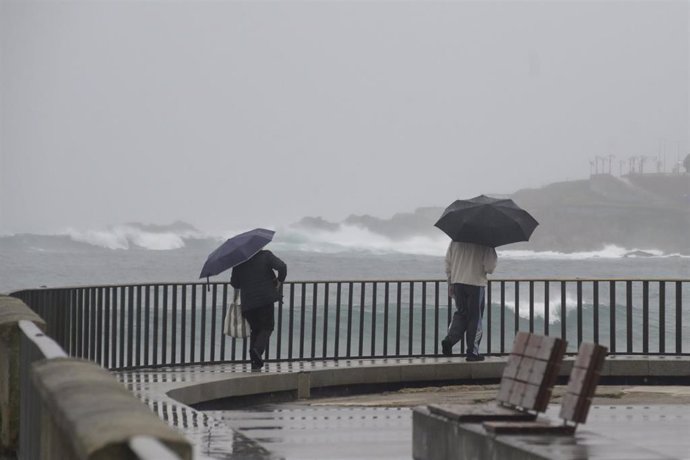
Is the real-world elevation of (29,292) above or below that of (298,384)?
above

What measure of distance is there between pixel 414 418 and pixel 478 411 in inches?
39.0

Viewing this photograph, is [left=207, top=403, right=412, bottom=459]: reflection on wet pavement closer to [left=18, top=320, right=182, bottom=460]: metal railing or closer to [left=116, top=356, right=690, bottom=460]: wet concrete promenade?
[left=116, top=356, right=690, bottom=460]: wet concrete promenade

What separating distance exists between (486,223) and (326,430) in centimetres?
613

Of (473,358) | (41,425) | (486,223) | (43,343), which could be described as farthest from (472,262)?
(41,425)

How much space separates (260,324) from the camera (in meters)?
17.4

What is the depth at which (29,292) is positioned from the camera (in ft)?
49.4

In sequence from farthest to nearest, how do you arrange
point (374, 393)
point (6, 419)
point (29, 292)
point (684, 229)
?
point (684, 229)
point (374, 393)
point (29, 292)
point (6, 419)

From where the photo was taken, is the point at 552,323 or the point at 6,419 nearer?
the point at 6,419

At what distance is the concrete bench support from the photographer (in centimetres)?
977

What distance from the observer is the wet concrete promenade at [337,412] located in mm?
10547

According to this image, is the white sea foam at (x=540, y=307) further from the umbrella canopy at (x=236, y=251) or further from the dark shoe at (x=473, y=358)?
the umbrella canopy at (x=236, y=251)

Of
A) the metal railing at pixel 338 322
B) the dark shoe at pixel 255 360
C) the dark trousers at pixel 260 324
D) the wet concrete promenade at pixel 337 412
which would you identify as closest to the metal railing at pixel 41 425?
the wet concrete promenade at pixel 337 412

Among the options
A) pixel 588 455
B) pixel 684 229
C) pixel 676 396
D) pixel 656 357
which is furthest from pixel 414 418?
pixel 684 229

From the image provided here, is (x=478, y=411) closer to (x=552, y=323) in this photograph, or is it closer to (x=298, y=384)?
(x=298, y=384)
